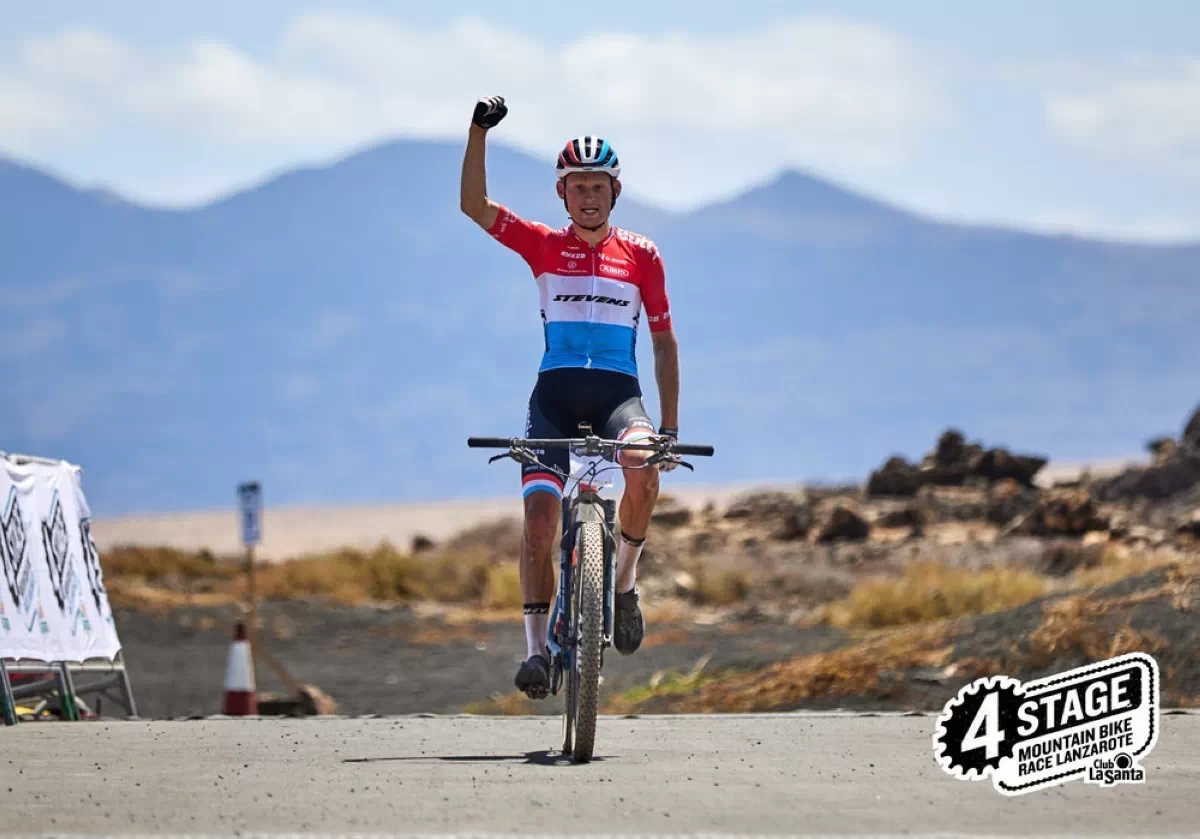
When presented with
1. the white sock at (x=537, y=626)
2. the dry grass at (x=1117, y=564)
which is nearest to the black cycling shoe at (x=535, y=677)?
the white sock at (x=537, y=626)

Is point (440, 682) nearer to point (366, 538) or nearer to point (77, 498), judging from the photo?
point (77, 498)

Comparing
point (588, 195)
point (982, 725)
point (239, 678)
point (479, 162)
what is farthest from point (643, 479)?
point (239, 678)

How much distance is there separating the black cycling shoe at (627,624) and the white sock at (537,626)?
359mm

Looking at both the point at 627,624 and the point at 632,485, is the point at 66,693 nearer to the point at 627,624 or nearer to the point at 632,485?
the point at 627,624

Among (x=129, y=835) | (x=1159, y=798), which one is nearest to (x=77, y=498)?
(x=129, y=835)

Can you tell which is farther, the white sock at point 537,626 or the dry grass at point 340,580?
the dry grass at point 340,580

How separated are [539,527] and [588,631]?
0.99 m

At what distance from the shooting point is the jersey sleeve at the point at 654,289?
9.91 m

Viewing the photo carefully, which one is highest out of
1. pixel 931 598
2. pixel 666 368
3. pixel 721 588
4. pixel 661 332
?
pixel 721 588

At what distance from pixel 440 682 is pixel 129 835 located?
18256mm

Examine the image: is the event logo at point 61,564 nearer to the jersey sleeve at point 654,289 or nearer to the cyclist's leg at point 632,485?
the cyclist's leg at point 632,485

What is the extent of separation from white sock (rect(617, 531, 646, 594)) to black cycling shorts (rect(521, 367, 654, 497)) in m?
0.59

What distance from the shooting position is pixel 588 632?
8531 millimetres

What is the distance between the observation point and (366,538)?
98.0m
